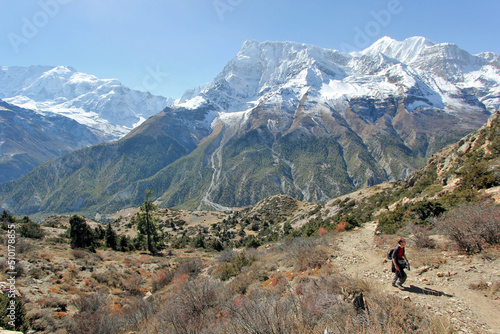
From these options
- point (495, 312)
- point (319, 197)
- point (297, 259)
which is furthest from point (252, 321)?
point (319, 197)

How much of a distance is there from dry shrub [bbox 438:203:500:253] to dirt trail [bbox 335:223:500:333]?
0.50 metres

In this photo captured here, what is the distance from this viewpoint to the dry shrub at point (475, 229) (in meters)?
7.15

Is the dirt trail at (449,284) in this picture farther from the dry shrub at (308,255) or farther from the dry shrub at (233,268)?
the dry shrub at (233,268)

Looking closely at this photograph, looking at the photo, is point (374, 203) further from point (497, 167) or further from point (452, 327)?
point (452, 327)

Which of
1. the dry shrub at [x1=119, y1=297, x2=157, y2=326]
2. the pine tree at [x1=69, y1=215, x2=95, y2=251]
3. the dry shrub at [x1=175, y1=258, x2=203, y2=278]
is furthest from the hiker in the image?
the pine tree at [x1=69, y1=215, x2=95, y2=251]

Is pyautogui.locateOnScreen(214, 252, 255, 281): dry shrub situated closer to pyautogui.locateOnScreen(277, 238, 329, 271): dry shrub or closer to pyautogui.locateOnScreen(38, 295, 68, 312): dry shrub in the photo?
pyautogui.locateOnScreen(277, 238, 329, 271): dry shrub

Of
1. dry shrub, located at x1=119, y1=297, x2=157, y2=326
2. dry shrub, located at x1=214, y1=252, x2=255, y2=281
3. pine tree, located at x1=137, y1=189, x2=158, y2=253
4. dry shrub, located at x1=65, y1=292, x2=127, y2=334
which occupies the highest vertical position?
pine tree, located at x1=137, y1=189, x2=158, y2=253

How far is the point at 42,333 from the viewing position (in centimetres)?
781

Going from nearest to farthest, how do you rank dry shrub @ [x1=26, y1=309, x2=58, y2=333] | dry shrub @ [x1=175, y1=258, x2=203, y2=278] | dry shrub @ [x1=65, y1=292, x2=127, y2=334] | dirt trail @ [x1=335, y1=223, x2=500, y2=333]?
dirt trail @ [x1=335, y1=223, x2=500, y2=333] < dry shrub @ [x1=65, y1=292, x2=127, y2=334] < dry shrub @ [x1=26, y1=309, x2=58, y2=333] < dry shrub @ [x1=175, y1=258, x2=203, y2=278]

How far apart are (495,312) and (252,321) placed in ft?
16.6

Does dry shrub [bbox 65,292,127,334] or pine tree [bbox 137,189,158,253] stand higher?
pine tree [bbox 137,189,158,253]

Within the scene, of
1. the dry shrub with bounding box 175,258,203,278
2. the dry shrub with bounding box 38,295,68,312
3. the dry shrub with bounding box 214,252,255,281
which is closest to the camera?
the dry shrub with bounding box 38,295,68,312

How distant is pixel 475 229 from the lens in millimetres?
7371

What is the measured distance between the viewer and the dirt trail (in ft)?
15.6
